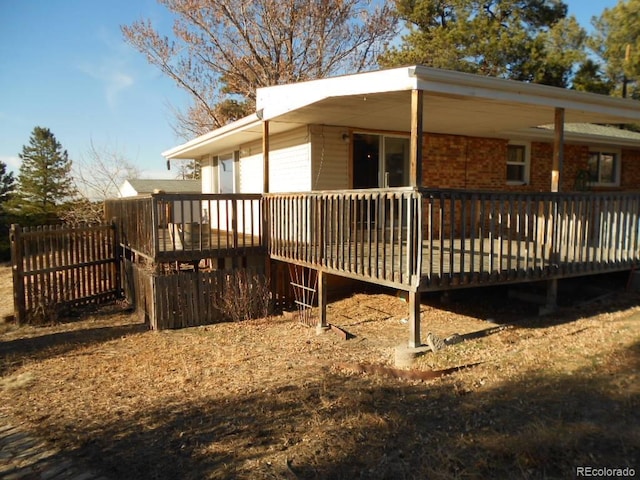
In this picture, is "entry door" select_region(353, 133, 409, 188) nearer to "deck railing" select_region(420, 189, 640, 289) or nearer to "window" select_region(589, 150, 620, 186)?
"deck railing" select_region(420, 189, 640, 289)

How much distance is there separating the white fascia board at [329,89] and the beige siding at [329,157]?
132 cm

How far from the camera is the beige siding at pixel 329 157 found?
989 cm

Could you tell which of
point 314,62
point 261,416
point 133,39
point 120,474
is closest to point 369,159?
point 261,416

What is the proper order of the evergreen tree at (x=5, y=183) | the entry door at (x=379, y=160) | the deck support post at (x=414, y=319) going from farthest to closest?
the evergreen tree at (x=5, y=183), the entry door at (x=379, y=160), the deck support post at (x=414, y=319)

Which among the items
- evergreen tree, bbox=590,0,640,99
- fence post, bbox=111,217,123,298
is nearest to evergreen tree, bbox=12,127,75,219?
fence post, bbox=111,217,123,298

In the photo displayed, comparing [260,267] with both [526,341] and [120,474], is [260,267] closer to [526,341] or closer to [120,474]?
[526,341]

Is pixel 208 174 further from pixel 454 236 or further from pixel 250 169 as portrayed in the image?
pixel 454 236

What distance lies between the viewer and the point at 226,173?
1496 centimetres

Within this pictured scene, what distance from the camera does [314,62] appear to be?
20922mm

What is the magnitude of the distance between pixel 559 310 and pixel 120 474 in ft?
21.9

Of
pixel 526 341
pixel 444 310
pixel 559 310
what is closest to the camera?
pixel 526 341

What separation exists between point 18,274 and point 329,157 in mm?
6648

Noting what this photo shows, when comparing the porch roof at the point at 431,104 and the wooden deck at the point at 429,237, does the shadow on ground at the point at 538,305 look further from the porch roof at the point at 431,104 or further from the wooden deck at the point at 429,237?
the porch roof at the point at 431,104

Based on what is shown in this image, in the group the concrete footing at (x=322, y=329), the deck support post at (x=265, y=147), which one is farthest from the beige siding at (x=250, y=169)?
the concrete footing at (x=322, y=329)
